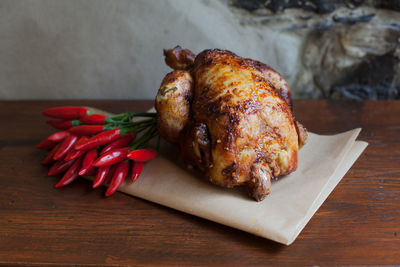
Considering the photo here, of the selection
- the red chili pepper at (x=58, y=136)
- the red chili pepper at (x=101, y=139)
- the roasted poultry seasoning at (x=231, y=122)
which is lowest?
the red chili pepper at (x=58, y=136)

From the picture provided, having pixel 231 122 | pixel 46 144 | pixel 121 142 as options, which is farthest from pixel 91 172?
pixel 231 122

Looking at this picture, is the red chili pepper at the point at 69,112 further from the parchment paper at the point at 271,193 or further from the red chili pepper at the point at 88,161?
the parchment paper at the point at 271,193

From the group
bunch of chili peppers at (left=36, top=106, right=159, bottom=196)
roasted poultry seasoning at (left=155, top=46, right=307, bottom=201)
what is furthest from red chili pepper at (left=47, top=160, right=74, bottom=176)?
roasted poultry seasoning at (left=155, top=46, right=307, bottom=201)

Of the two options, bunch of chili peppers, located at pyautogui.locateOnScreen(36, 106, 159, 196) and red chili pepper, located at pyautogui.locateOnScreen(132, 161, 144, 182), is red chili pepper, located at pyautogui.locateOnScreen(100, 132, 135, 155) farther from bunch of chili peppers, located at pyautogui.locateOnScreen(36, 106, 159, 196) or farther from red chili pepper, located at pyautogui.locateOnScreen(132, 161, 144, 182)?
red chili pepper, located at pyautogui.locateOnScreen(132, 161, 144, 182)

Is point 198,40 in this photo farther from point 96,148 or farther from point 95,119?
point 96,148

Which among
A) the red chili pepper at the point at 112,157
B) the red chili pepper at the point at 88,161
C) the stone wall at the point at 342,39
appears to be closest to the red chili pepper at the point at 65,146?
the red chili pepper at the point at 88,161

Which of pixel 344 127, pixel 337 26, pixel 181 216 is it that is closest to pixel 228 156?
pixel 181 216
